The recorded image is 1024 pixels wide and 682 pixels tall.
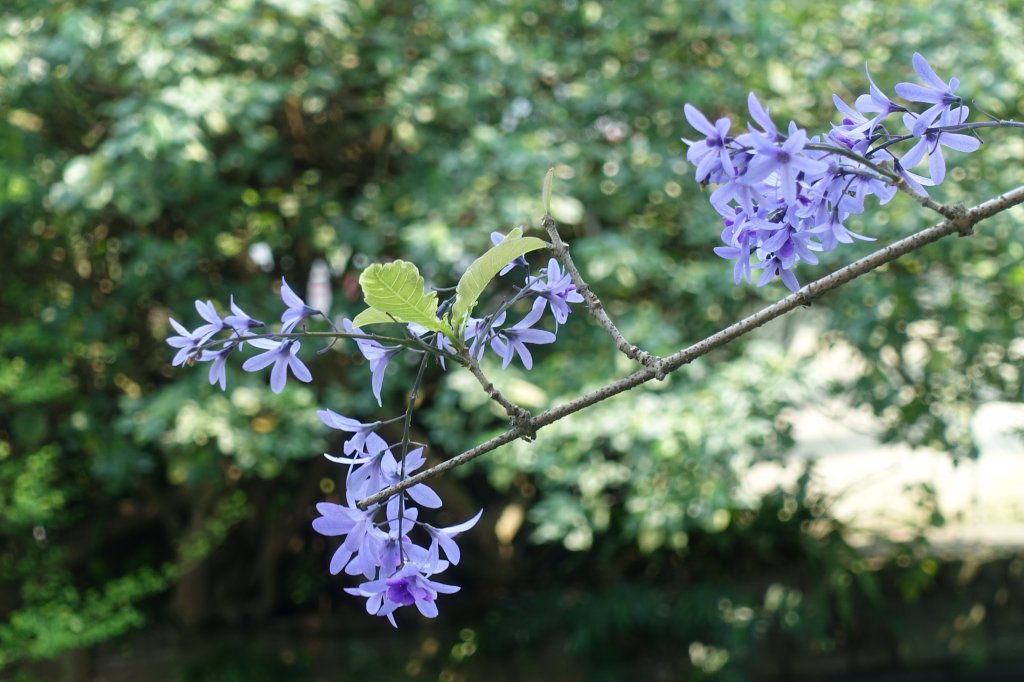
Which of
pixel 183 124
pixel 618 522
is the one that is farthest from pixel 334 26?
pixel 618 522

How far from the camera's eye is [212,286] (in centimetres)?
367

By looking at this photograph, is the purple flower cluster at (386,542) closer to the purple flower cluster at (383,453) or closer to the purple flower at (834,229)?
the purple flower cluster at (383,453)

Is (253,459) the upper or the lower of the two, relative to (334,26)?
lower

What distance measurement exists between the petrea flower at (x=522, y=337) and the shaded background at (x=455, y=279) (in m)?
2.17

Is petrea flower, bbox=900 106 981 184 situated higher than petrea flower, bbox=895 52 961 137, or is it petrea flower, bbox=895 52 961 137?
petrea flower, bbox=895 52 961 137

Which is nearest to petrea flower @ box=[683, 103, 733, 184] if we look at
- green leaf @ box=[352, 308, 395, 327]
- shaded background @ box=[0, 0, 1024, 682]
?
green leaf @ box=[352, 308, 395, 327]

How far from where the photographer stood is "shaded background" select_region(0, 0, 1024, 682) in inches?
124

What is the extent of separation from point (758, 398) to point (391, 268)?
8.34 feet

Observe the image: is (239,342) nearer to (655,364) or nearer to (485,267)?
(485,267)

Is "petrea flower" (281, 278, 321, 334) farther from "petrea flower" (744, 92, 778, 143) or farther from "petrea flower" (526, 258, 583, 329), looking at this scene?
"petrea flower" (744, 92, 778, 143)

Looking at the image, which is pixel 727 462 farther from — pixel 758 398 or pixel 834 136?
pixel 834 136

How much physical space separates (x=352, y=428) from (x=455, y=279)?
8.40 ft

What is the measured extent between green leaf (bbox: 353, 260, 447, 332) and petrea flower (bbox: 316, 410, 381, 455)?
3.1 inches

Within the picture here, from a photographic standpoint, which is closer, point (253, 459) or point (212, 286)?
point (253, 459)
